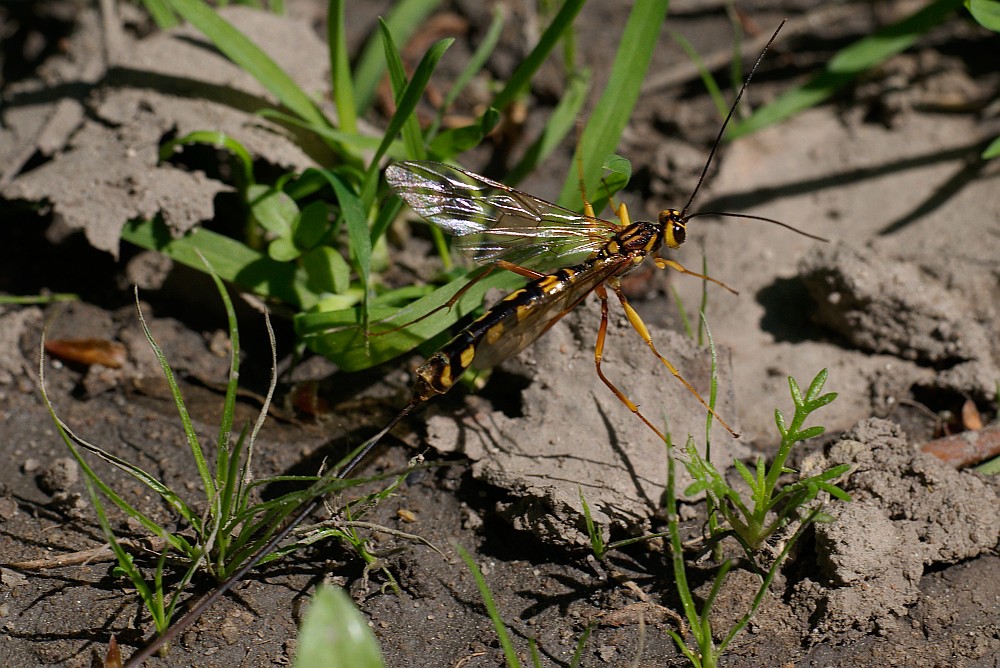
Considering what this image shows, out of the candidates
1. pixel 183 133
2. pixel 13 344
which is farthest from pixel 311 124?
pixel 13 344

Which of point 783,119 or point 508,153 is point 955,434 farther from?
point 508,153

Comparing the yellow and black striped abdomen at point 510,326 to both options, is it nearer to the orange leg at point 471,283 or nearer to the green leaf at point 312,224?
the orange leg at point 471,283

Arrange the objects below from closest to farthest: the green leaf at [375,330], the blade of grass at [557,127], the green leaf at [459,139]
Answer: the green leaf at [375,330]
the green leaf at [459,139]
the blade of grass at [557,127]

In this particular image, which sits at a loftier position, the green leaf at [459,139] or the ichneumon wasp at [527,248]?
the green leaf at [459,139]

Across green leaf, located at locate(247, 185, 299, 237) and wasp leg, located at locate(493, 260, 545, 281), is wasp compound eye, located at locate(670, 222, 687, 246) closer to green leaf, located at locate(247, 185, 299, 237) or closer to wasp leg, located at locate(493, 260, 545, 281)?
wasp leg, located at locate(493, 260, 545, 281)

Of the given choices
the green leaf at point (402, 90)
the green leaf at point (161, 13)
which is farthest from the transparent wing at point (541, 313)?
the green leaf at point (161, 13)

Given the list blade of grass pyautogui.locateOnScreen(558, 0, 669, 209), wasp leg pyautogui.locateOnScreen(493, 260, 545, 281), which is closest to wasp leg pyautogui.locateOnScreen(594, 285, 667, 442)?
wasp leg pyautogui.locateOnScreen(493, 260, 545, 281)

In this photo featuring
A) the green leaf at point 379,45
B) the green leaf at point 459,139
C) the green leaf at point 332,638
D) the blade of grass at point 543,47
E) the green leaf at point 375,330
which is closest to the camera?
the green leaf at point 332,638
